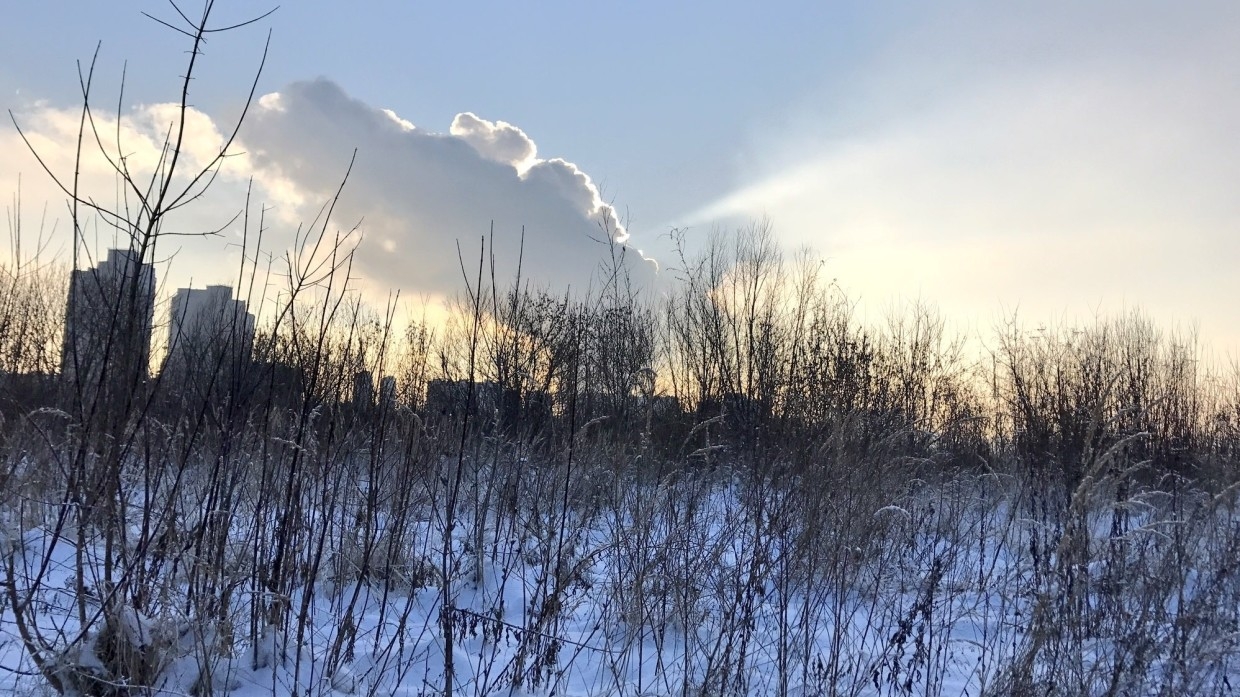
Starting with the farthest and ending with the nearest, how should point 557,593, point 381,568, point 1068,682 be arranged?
point 381,568, point 557,593, point 1068,682

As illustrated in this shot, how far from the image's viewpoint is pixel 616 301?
40.3 feet

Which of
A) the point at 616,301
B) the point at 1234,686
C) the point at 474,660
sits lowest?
the point at 474,660

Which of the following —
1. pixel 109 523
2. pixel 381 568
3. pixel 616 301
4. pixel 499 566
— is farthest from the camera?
pixel 616 301

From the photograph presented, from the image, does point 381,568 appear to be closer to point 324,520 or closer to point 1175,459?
point 324,520

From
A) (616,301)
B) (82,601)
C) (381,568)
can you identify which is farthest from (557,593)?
(616,301)

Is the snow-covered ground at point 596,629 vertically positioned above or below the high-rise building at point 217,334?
below

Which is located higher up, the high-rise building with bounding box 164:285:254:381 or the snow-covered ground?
the high-rise building with bounding box 164:285:254:381

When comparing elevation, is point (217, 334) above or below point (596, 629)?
above

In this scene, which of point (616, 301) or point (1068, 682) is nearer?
point (1068, 682)

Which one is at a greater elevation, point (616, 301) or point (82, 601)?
point (616, 301)

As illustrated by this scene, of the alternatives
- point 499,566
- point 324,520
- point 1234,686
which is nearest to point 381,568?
point 499,566

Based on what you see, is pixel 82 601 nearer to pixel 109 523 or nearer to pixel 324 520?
pixel 109 523

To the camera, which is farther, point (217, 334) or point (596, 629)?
point (596, 629)

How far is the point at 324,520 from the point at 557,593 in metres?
0.93
